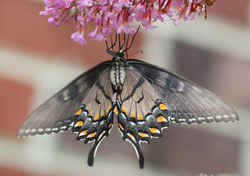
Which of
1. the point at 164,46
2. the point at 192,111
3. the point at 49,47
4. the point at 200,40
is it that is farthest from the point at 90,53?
the point at 192,111

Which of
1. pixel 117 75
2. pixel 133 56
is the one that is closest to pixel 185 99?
pixel 117 75

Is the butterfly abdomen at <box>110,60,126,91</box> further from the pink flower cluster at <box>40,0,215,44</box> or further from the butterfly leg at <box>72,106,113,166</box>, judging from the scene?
the pink flower cluster at <box>40,0,215,44</box>

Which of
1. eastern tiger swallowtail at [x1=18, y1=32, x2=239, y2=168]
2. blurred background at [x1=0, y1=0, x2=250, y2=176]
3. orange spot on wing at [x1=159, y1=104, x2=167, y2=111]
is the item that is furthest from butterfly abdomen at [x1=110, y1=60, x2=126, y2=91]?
blurred background at [x1=0, y1=0, x2=250, y2=176]

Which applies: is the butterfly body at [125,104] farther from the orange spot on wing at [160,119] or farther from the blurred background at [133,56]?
the blurred background at [133,56]

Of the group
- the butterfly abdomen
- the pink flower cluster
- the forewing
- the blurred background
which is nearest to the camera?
the pink flower cluster

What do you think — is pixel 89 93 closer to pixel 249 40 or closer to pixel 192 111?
pixel 192 111

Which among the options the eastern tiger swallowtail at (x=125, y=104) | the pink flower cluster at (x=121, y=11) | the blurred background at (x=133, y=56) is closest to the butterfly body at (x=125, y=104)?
the eastern tiger swallowtail at (x=125, y=104)

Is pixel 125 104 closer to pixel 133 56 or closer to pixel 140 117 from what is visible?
pixel 140 117
